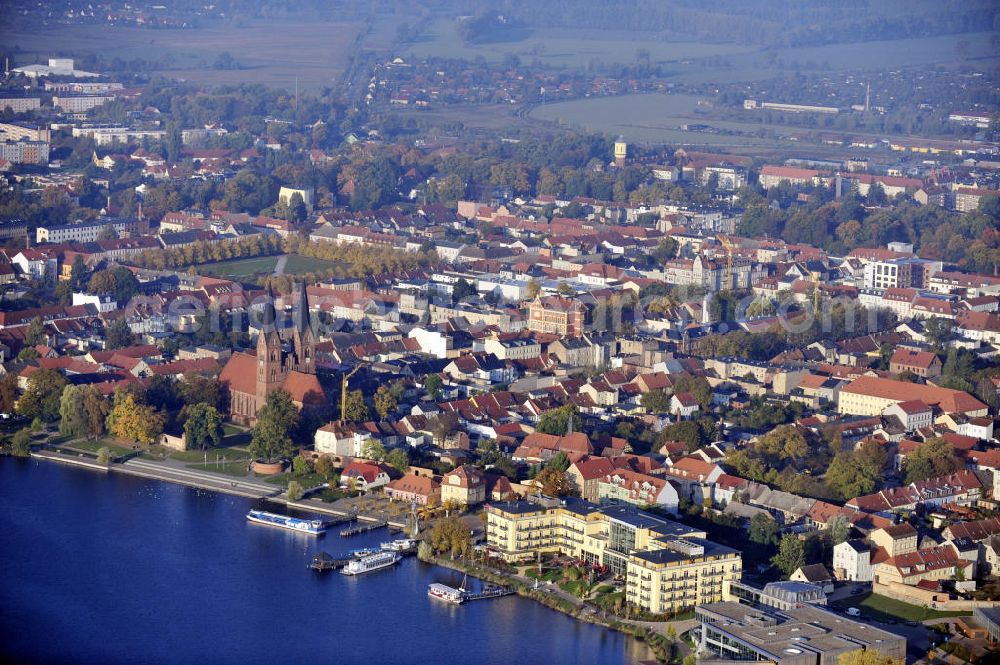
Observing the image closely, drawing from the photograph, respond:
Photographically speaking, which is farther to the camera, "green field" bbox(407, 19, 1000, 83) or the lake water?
"green field" bbox(407, 19, 1000, 83)

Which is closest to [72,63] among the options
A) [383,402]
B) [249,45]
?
[249,45]

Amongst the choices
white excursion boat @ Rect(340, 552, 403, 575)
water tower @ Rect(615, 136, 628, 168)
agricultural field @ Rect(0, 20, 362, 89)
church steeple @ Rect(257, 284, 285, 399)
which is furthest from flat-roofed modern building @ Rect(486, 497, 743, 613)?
agricultural field @ Rect(0, 20, 362, 89)

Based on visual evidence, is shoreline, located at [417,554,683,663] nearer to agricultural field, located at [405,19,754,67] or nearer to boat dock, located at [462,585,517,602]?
boat dock, located at [462,585,517,602]

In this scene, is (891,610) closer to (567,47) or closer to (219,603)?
(219,603)

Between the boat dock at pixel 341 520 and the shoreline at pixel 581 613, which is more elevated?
the shoreline at pixel 581 613

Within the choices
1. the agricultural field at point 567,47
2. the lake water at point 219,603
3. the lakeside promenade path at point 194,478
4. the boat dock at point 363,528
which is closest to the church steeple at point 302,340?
the lakeside promenade path at point 194,478

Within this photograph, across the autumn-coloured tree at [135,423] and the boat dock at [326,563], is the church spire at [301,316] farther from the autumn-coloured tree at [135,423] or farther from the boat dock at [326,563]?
the boat dock at [326,563]

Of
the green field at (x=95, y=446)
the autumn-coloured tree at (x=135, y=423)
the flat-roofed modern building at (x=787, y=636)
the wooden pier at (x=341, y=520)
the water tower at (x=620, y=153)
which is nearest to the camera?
the flat-roofed modern building at (x=787, y=636)

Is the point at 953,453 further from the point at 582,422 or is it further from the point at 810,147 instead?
the point at 810,147
